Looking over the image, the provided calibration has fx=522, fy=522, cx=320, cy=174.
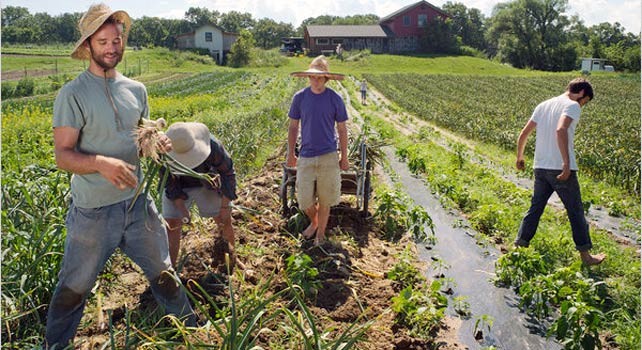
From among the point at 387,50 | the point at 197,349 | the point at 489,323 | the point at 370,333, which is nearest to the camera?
the point at 197,349

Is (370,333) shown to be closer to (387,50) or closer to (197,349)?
(197,349)

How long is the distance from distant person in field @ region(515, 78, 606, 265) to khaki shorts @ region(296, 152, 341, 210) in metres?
1.90

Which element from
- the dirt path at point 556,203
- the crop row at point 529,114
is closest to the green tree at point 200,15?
the crop row at point 529,114

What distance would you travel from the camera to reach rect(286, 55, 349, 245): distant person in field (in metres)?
4.86

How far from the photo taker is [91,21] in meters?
2.82

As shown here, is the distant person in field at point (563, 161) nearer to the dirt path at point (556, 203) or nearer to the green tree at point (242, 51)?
the dirt path at point (556, 203)

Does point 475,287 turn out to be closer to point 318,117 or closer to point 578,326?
Result: point 578,326

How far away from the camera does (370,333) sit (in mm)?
3602

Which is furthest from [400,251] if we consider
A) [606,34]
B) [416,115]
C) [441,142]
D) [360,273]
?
[606,34]

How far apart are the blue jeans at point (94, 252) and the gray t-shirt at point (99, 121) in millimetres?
89

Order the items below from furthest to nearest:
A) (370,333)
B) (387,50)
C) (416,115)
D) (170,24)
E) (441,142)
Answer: (170,24) → (387,50) → (416,115) → (441,142) → (370,333)

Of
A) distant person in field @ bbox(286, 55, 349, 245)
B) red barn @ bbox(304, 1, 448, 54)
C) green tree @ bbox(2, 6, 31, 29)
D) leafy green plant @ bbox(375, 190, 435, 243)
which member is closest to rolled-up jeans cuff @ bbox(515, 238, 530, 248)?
leafy green plant @ bbox(375, 190, 435, 243)

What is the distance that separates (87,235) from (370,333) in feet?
6.35

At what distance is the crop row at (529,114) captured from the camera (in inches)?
380
